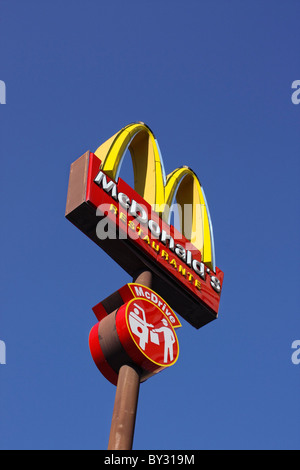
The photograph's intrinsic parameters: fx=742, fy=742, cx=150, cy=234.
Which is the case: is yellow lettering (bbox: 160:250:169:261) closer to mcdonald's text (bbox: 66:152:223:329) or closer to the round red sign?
mcdonald's text (bbox: 66:152:223:329)

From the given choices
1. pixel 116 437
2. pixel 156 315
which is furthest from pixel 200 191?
pixel 116 437

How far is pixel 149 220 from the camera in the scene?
18672mm

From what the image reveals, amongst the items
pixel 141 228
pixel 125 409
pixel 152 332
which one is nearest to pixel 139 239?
pixel 141 228

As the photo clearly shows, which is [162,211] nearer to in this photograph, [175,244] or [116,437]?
[175,244]

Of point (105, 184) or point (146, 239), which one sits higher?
point (105, 184)

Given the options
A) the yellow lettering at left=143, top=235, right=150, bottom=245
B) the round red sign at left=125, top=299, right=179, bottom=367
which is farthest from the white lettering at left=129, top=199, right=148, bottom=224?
the round red sign at left=125, top=299, right=179, bottom=367

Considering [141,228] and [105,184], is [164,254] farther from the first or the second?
[105,184]

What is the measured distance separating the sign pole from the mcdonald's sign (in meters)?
3.27

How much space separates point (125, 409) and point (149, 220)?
534 cm

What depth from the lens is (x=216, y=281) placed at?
806 inches

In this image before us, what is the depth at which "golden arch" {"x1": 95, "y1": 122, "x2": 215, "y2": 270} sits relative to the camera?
18936 mm

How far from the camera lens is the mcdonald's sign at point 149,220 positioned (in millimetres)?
17422

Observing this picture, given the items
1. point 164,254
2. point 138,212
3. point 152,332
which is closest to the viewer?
point 152,332
